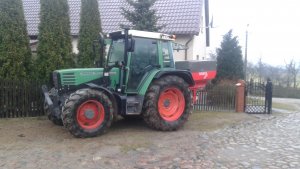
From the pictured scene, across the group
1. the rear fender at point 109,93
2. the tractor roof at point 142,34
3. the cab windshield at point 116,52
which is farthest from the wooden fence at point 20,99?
the tractor roof at point 142,34

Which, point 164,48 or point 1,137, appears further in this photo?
point 164,48

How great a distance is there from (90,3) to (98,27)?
93 cm

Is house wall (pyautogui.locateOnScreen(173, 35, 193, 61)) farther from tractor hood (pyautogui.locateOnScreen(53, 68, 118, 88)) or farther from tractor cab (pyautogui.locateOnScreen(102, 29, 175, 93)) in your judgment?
tractor hood (pyautogui.locateOnScreen(53, 68, 118, 88))

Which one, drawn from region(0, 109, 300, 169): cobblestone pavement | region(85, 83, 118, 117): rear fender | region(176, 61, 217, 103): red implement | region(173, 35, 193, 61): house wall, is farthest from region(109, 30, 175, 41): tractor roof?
region(173, 35, 193, 61): house wall

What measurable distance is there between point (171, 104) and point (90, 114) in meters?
2.40

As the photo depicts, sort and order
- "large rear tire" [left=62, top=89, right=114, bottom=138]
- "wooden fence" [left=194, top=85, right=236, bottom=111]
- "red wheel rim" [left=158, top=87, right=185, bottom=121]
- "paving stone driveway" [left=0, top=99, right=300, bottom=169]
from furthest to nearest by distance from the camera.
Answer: "wooden fence" [left=194, top=85, right=236, bottom=111], "red wheel rim" [left=158, top=87, right=185, bottom=121], "large rear tire" [left=62, top=89, right=114, bottom=138], "paving stone driveway" [left=0, top=99, right=300, bottom=169]

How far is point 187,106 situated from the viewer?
9.05 metres

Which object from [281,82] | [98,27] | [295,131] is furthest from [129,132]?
[281,82]

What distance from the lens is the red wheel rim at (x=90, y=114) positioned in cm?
753

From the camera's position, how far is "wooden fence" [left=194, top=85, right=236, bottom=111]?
43.8 feet

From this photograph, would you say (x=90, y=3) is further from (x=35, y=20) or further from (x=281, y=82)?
(x=281, y=82)

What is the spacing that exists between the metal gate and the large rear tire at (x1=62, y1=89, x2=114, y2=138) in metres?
7.05

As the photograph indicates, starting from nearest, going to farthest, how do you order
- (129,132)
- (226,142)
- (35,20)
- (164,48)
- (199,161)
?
(199,161) → (226,142) → (129,132) → (164,48) → (35,20)

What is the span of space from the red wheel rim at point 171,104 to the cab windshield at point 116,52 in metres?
1.44
